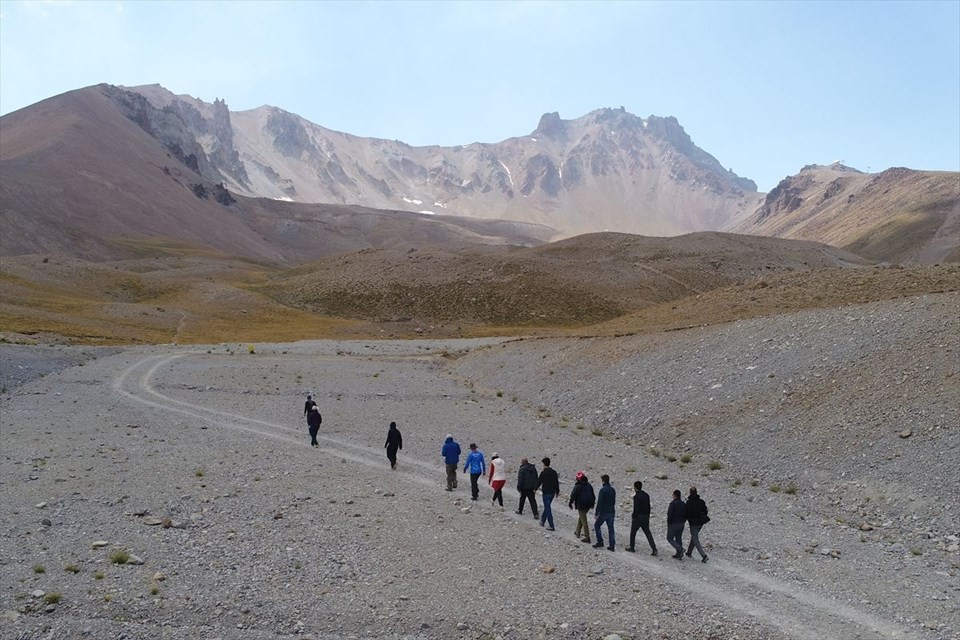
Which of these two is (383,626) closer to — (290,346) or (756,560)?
(756,560)

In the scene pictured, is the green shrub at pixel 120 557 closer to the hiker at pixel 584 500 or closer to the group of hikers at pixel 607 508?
the group of hikers at pixel 607 508

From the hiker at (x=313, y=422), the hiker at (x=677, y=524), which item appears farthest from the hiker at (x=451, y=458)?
the hiker at (x=313, y=422)

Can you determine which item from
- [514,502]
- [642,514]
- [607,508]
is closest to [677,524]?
[642,514]

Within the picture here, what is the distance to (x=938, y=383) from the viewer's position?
901 inches

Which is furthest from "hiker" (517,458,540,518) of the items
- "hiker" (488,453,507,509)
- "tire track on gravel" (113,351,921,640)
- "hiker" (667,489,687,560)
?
"hiker" (667,489,687,560)

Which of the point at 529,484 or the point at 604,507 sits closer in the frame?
the point at 604,507

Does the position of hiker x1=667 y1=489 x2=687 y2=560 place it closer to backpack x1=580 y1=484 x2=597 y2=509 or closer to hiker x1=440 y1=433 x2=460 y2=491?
backpack x1=580 y1=484 x2=597 y2=509

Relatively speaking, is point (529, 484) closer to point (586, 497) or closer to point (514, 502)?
point (586, 497)

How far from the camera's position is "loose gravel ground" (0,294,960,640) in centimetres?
1263

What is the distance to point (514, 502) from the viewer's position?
20.1 metres

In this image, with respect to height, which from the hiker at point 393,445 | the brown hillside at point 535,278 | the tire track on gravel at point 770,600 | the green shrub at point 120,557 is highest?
the brown hillside at point 535,278

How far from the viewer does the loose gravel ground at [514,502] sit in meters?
12.6

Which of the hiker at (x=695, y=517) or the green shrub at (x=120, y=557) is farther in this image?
the hiker at (x=695, y=517)

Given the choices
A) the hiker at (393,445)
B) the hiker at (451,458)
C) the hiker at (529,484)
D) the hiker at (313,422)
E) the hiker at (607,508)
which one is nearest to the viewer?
the hiker at (607,508)
